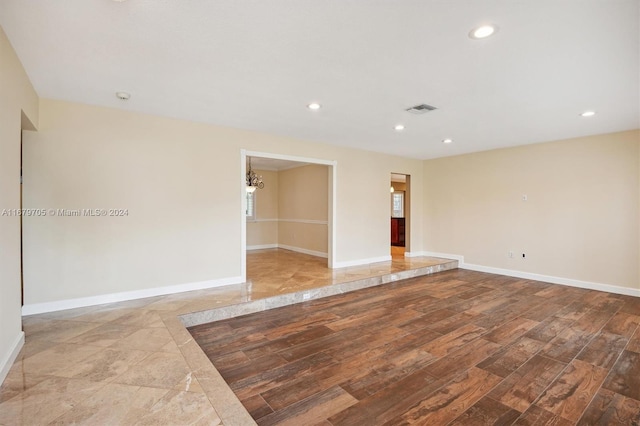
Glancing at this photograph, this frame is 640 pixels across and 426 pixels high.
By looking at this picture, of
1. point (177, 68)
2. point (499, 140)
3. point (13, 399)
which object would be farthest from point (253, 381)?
point (499, 140)

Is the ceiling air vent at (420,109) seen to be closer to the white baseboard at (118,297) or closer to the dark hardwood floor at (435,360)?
the dark hardwood floor at (435,360)

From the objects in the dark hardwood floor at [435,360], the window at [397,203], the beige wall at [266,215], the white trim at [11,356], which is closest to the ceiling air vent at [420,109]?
the dark hardwood floor at [435,360]

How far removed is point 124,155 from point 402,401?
4.14 meters

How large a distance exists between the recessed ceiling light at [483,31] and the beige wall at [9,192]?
11.0 feet

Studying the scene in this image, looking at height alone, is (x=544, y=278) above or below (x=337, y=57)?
below

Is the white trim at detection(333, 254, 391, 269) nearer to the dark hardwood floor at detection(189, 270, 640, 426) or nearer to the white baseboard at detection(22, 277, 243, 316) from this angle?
the dark hardwood floor at detection(189, 270, 640, 426)

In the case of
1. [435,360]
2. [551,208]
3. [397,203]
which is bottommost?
[435,360]

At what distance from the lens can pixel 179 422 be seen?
1.69 metres

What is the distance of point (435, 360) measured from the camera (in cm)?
268

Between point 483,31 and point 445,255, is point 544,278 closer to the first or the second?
point 445,255

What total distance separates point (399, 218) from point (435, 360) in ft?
24.1

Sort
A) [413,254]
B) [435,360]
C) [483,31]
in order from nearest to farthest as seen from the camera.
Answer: [483,31] < [435,360] < [413,254]

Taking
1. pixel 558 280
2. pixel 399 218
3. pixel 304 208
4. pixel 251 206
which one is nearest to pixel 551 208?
pixel 558 280

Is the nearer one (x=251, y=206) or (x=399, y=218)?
(x=251, y=206)
